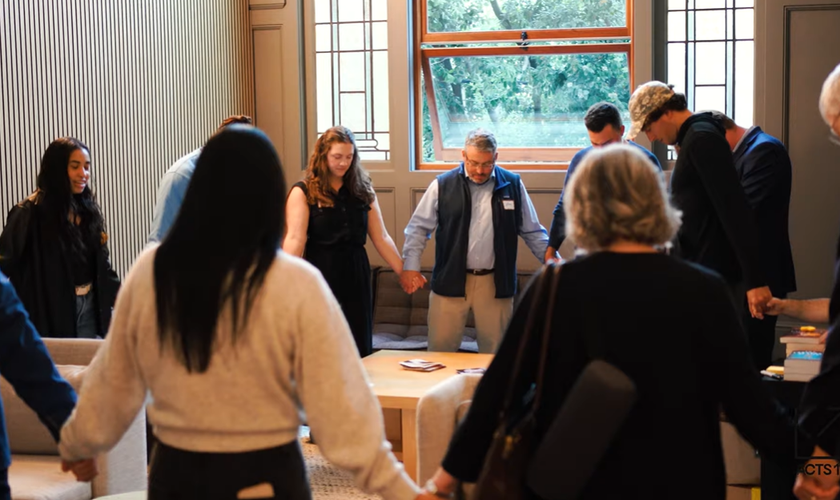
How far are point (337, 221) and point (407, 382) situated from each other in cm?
102

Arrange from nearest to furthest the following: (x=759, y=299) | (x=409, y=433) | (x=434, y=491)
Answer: (x=434, y=491) → (x=759, y=299) → (x=409, y=433)

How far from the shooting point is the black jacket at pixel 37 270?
4621mm

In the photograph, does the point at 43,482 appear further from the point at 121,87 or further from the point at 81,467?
A: the point at 121,87

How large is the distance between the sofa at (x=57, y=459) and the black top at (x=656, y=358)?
86.1 inches

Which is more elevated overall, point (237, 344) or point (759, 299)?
point (237, 344)

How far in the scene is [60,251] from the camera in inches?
185

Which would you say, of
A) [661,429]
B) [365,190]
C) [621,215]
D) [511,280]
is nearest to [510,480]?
[661,429]

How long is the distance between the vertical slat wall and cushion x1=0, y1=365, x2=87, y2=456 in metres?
1.56

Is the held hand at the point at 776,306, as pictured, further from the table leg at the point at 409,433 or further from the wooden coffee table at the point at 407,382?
the table leg at the point at 409,433

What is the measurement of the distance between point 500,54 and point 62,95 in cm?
322

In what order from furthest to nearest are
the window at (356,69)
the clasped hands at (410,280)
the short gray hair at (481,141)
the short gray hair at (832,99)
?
the window at (356,69) → the clasped hands at (410,280) → the short gray hair at (481,141) → the short gray hair at (832,99)

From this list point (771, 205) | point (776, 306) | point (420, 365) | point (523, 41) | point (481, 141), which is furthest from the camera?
point (523, 41)

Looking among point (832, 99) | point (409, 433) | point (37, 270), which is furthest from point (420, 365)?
point (832, 99)

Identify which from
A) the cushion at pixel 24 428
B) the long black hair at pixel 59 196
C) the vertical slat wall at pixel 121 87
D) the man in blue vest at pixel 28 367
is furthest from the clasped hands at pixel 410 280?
the man in blue vest at pixel 28 367
